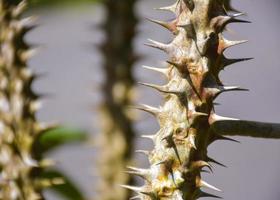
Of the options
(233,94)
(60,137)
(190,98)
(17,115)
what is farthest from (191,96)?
(233,94)

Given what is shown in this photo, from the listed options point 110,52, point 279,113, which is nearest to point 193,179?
point 110,52

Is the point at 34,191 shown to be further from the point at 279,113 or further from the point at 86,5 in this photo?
the point at 279,113

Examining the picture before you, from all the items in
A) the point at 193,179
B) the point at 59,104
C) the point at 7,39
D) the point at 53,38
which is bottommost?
the point at 59,104

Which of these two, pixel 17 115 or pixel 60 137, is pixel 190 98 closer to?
pixel 17 115

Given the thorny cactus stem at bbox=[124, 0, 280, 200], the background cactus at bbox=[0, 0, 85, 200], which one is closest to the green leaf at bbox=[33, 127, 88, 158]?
the background cactus at bbox=[0, 0, 85, 200]

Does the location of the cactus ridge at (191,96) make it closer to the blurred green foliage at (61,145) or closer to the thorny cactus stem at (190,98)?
the thorny cactus stem at (190,98)

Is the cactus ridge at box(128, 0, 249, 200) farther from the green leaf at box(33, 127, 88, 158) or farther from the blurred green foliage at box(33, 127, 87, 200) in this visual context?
the green leaf at box(33, 127, 88, 158)
